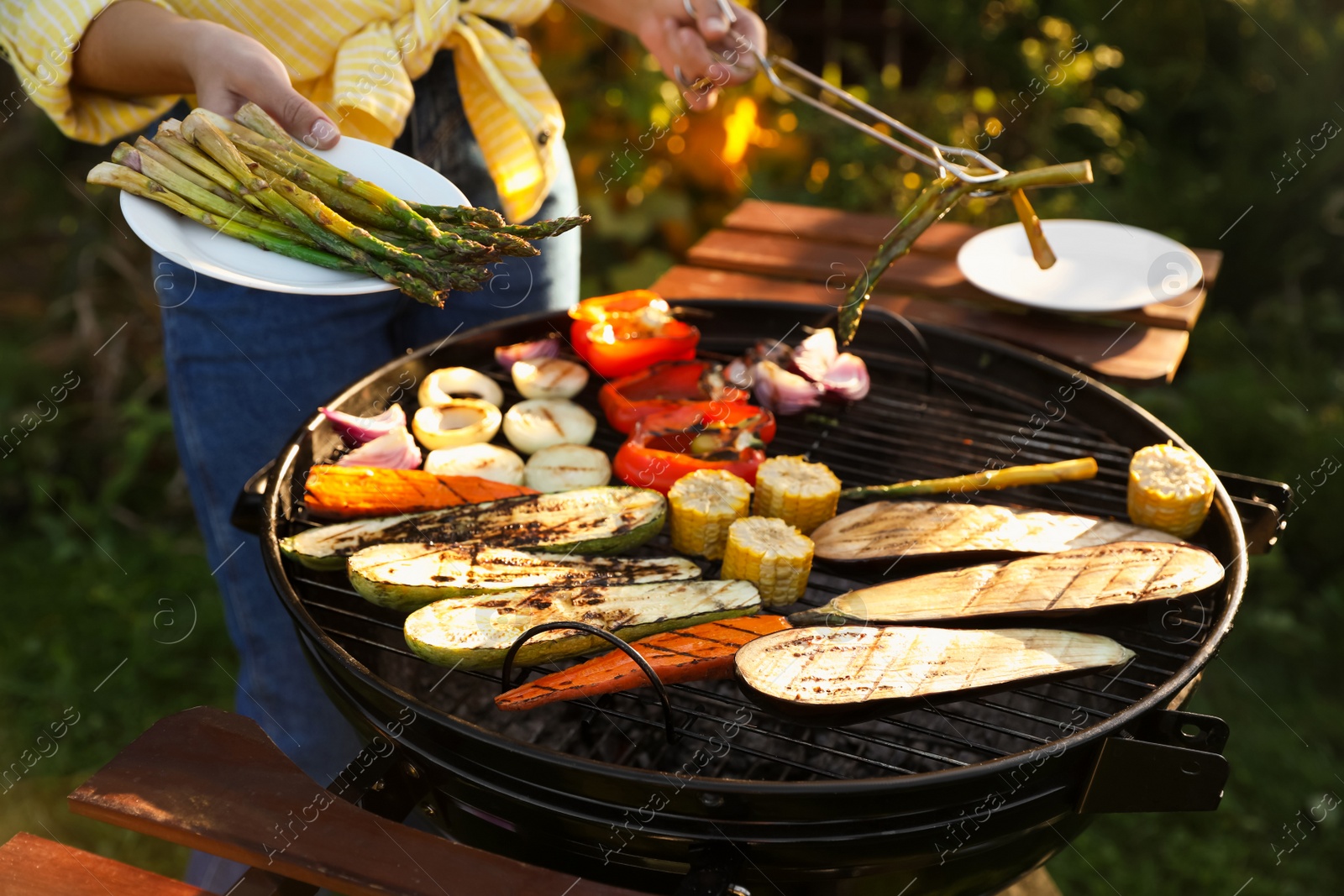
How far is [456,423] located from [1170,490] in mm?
1850

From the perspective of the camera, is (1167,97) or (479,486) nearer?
(479,486)

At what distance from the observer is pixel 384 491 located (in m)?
2.58

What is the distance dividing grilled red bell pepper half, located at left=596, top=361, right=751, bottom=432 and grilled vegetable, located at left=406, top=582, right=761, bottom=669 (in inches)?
30.3

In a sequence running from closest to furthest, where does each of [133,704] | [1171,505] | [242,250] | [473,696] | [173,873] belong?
[242,250] → [1171,505] → [473,696] → [173,873] → [133,704]

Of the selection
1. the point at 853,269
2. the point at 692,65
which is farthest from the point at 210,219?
the point at 853,269

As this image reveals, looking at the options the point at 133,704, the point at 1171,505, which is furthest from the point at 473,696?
the point at 133,704

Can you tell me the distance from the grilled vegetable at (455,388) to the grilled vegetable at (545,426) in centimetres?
10

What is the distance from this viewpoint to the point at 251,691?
3.35 m

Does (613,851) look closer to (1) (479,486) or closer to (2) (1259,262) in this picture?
(1) (479,486)

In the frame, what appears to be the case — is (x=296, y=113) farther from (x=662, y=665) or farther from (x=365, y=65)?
(x=662, y=665)

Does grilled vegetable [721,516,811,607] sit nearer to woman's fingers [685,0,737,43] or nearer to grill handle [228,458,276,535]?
grill handle [228,458,276,535]

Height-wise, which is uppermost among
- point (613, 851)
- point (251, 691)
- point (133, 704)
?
point (613, 851)

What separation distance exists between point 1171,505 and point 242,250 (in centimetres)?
222

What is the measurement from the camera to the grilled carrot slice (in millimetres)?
2537
